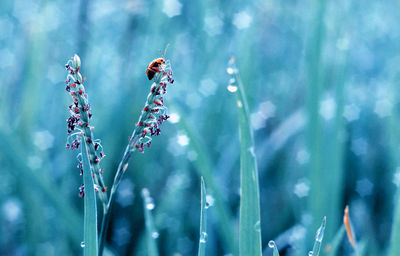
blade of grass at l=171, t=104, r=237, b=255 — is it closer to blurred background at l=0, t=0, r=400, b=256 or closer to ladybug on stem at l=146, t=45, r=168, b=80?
blurred background at l=0, t=0, r=400, b=256

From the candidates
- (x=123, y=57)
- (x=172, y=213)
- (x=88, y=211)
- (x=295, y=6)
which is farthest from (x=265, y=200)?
(x=295, y=6)

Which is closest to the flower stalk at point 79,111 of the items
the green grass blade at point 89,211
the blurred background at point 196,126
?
the green grass blade at point 89,211

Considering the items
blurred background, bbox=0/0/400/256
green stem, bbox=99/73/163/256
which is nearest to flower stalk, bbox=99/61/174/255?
green stem, bbox=99/73/163/256

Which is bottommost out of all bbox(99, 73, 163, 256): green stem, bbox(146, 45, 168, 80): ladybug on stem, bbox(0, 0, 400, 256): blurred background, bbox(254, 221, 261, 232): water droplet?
bbox(254, 221, 261, 232): water droplet

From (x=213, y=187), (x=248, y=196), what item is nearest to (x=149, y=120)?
(x=248, y=196)

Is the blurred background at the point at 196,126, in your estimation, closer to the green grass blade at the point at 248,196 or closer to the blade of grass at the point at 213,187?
the blade of grass at the point at 213,187

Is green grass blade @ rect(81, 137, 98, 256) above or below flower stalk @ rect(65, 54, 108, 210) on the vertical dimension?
below

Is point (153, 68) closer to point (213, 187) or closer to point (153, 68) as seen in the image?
point (153, 68)
